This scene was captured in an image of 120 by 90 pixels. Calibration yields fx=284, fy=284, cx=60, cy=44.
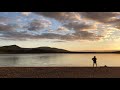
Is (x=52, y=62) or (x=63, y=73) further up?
(x=52, y=62)

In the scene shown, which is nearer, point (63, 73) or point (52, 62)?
point (63, 73)

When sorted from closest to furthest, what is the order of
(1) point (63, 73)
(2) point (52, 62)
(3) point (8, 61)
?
(1) point (63, 73), (2) point (52, 62), (3) point (8, 61)

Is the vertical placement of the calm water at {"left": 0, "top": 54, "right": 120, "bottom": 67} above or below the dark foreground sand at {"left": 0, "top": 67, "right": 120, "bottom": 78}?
above

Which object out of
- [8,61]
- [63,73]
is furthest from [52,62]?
[63,73]

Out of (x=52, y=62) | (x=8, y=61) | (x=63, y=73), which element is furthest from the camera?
(x=8, y=61)

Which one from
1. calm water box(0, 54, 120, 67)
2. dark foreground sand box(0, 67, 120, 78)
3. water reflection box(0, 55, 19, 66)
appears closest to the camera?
dark foreground sand box(0, 67, 120, 78)

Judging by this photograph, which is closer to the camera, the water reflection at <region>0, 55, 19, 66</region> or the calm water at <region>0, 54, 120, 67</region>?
the calm water at <region>0, 54, 120, 67</region>

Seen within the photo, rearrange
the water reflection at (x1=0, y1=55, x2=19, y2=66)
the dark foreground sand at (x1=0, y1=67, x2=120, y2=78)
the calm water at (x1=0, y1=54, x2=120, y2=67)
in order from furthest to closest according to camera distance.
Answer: the water reflection at (x1=0, y1=55, x2=19, y2=66) < the calm water at (x1=0, y1=54, x2=120, y2=67) < the dark foreground sand at (x1=0, y1=67, x2=120, y2=78)

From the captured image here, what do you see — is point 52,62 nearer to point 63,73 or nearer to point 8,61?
point 8,61

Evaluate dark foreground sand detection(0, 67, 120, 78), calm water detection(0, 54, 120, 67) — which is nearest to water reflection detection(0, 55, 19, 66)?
calm water detection(0, 54, 120, 67)

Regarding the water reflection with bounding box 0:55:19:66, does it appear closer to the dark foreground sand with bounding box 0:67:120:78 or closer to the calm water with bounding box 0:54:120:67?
the calm water with bounding box 0:54:120:67
